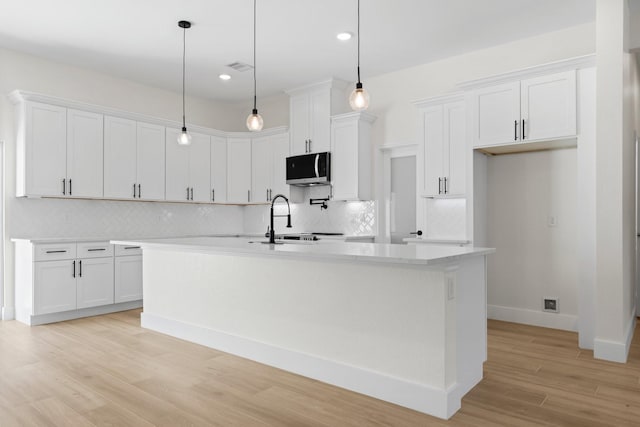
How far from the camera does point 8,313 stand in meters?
5.01

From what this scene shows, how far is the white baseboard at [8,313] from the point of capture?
500 cm

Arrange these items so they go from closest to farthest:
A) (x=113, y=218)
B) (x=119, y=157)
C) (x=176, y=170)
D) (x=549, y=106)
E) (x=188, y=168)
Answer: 1. (x=549, y=106)
2. (x=119, y=157)
3. (x=113, y=218)
4. (x=176, y=170)
5. (x=188, y=168)

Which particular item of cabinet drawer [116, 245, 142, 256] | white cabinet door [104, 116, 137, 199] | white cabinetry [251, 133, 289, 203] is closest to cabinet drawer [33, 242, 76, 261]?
cabinet drawer [116, 245, 142, 256]

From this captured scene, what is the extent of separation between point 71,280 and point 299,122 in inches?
139

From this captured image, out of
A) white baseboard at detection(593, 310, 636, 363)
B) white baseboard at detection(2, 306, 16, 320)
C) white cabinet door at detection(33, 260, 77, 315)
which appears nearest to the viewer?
white baseboard at detection(593, 310, 636, 363)

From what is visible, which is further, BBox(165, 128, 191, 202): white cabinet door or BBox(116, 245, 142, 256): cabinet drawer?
BBox(165, 128, 191, 202): white cabinet door

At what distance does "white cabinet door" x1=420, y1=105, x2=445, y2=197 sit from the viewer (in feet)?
16.4

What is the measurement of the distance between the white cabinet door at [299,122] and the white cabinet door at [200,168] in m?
1.34

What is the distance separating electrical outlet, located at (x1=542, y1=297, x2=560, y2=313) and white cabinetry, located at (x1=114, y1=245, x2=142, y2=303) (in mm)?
4788

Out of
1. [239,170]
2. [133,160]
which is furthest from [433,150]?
[133,160]

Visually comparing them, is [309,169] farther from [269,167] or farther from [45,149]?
[45,149]

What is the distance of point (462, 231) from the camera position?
5.08 meters

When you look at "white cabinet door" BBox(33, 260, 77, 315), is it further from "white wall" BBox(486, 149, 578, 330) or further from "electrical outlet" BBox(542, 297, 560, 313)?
"electrical outlet" BBox(542, 297, 560, 313)

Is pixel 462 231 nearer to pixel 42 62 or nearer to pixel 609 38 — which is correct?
pixel 609 38
